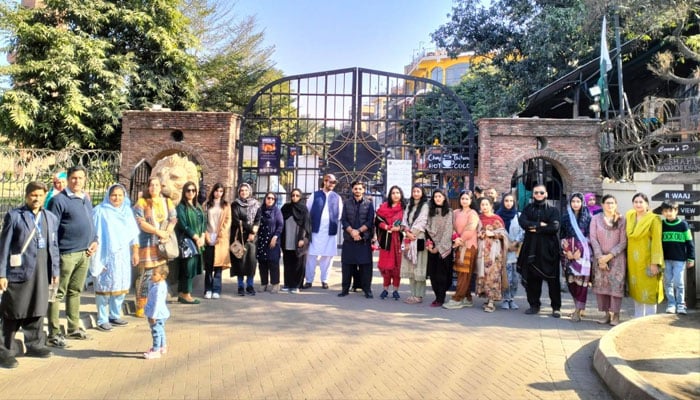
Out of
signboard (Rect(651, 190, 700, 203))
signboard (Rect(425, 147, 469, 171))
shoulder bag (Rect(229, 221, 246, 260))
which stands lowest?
shoulder bag (Rect(229, 221, 246, 260))

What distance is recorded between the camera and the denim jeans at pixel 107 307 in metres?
6.14

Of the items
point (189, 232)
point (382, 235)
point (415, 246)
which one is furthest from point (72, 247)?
point (415, 246)

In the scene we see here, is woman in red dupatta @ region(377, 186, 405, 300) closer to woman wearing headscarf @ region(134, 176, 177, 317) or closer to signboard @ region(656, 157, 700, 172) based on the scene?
woman wearing headscarf @ region(134, 176, 177, 317)

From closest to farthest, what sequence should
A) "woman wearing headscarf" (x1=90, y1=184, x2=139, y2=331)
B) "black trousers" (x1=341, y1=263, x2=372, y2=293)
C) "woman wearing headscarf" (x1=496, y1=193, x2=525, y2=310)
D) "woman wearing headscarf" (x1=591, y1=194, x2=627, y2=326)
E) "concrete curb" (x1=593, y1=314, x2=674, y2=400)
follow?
"concrete curb" (x1=593, y1=314, x2=674, y2=400)
"woman wearing headscarf" (x1=90, y1=184, x2=139, y2=331)
"woman wearing headscarf" (x1=591, y1=194, x2=627, y2=326)
"woman wearing headscarf" (x1=496, y1=193, x2=525, y2=310)
"black trousers" (x1=341, y1=263, x2=372, y2=293)

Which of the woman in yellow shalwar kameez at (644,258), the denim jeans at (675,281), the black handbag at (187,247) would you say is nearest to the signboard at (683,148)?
the woman in yellow shalwar kameez at (644,258)

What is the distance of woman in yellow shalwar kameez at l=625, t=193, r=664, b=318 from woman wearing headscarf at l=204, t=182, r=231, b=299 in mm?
5848

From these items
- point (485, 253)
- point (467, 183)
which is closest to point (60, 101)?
point (467, 183)

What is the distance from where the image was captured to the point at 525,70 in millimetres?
19719

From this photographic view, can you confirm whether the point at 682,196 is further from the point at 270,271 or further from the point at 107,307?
the point at 107,307

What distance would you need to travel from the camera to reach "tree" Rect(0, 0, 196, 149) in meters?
16.3

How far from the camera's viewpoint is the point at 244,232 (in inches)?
328

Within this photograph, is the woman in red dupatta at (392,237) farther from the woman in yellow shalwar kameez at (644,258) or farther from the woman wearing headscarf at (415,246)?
the woman in yellow shalwar kameez at (644,258)

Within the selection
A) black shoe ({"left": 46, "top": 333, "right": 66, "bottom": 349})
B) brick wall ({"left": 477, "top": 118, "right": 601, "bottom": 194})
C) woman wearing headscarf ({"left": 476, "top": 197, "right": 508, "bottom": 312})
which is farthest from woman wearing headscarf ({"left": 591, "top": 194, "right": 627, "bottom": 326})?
black shoe ({"left": 46, "top": 333, "right": 66, "bottom": 349})

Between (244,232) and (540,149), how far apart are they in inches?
326
